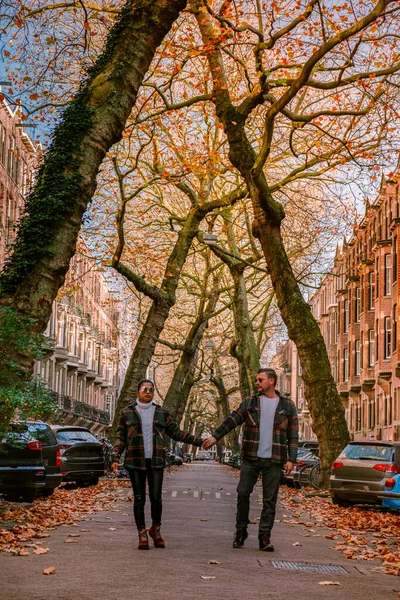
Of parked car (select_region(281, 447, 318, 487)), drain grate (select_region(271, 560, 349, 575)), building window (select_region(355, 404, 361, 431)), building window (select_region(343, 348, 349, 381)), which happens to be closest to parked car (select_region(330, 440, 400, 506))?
parked car (select_region(281, 447, 318, 487))

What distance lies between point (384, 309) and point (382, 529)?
122 feet

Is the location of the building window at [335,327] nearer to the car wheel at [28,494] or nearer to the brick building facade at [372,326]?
the brick building facade at [372,326]

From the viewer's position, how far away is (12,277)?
14523 millimetres

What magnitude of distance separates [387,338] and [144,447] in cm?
4242

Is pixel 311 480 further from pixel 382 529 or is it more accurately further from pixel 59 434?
pixel 382 529

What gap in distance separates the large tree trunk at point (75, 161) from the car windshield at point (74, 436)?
33.7 feet

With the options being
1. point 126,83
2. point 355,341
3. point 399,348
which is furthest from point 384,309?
point 126,83

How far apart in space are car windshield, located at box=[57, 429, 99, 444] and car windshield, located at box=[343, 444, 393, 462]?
701 centimetres

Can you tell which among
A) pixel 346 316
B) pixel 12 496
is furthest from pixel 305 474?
pixel 346 316

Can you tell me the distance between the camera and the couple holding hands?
10.8 metres

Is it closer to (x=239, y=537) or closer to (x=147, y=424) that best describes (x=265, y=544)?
(x=239, y=537)

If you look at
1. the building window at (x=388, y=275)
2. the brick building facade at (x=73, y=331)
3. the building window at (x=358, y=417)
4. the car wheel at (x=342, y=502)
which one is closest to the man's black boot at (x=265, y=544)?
the car wheel at (x=342, y=502)

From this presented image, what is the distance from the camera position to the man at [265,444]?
36.4ft

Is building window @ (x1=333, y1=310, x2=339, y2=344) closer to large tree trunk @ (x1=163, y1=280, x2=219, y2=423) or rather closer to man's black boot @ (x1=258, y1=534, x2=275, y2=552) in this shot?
large tree trunk @ (x1=163, y1=280, x2=219, y2=423)
